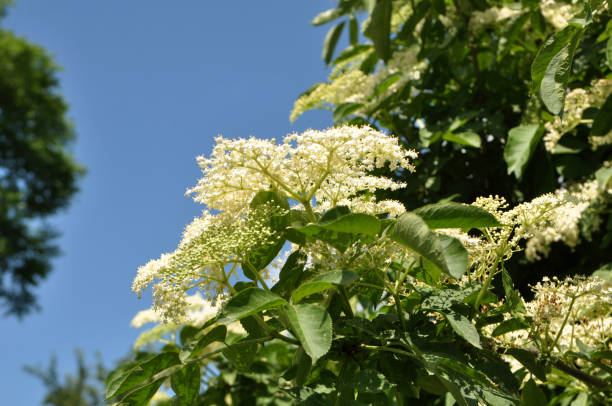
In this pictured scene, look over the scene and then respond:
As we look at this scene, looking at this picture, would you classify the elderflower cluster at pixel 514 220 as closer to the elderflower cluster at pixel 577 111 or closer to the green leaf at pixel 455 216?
the green leaf at pixel 455 216

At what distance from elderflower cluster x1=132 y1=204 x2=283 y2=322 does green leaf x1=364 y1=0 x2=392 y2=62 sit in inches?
56.5

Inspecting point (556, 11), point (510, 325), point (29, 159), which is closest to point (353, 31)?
point (556, 11)

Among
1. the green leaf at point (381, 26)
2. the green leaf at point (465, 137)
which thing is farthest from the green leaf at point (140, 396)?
the green leaf at point (381, 26)

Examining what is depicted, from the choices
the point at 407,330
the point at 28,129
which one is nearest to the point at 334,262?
the point at 407,330

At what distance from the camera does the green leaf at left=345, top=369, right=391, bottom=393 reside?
1.07 metres

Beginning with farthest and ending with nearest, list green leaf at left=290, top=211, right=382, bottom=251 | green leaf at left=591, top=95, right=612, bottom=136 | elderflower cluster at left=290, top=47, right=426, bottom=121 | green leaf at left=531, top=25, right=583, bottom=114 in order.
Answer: elderflower cluster at left=290, top=47, right=426, bottom=121 < green leaf at left=591, top=95, right=612, bottom=136 < green leaf at left=531, top=25, right=583, bottom=114 < green leaf at left=290, top=211, right=382, bottom=251

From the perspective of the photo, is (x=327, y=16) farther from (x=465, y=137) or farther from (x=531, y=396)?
(x=531, y=396)

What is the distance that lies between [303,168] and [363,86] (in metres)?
1.61

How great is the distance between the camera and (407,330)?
1296mm

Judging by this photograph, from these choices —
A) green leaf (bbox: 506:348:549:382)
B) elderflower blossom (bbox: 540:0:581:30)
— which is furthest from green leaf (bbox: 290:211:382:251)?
elderflower blossom (bbox: 540:0:581:30)

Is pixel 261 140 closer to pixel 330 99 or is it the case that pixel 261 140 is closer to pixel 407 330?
pixel 407 330

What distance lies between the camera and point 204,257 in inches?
46.4

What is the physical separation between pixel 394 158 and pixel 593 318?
1.08 metres

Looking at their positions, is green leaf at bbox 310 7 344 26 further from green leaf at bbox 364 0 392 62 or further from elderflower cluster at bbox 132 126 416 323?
elderflower cluster at bbox 132 126 416 323
